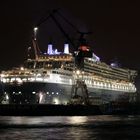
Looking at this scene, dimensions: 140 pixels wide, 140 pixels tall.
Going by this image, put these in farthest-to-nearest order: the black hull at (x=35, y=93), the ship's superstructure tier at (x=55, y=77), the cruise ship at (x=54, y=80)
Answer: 1. the ship's superstructure tier at (x=55, y=77)
2. the cruise ship at (x=54, y=80)
3. the black hull at (x=35, y=93)

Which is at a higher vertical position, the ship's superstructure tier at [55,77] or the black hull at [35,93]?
the ship's superstructure tier at [55,77]

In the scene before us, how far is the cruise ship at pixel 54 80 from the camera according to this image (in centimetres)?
12094

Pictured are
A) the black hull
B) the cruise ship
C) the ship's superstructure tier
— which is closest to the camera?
the black hull

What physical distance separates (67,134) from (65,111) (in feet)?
166

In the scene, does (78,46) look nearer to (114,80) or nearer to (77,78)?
(77,78)

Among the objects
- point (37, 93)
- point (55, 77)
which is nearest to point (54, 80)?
point (55, 77)

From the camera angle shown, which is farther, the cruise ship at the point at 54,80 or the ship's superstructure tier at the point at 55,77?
the ship's superstructure tier at the point at 55,77

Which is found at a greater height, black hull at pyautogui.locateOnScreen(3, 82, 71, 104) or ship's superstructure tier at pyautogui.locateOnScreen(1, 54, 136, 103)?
ship's superstructure tier at pyautogui.locateOnScreen(1, 54, 136, 103)

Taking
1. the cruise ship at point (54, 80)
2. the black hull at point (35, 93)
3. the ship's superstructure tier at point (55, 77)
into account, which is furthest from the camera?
the ship's superstructure tier at point (55, 77)

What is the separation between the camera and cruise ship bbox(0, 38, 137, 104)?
121 m

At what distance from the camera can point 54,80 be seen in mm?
122562

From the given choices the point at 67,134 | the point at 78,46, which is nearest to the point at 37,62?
the point at 78,46

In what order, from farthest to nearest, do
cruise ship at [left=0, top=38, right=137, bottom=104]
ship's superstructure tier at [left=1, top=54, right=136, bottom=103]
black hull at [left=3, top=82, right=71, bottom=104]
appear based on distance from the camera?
ship's superstructure tier at [left=1, top=54, right=136, bottom=103]
cruise ship at [left=0, top=38, right=137, bottom=104]
black hull at [left=3, top=82, right=71, bottom=104]

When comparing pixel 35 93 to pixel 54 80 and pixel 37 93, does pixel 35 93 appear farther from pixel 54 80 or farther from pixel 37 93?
pixel 54 80
